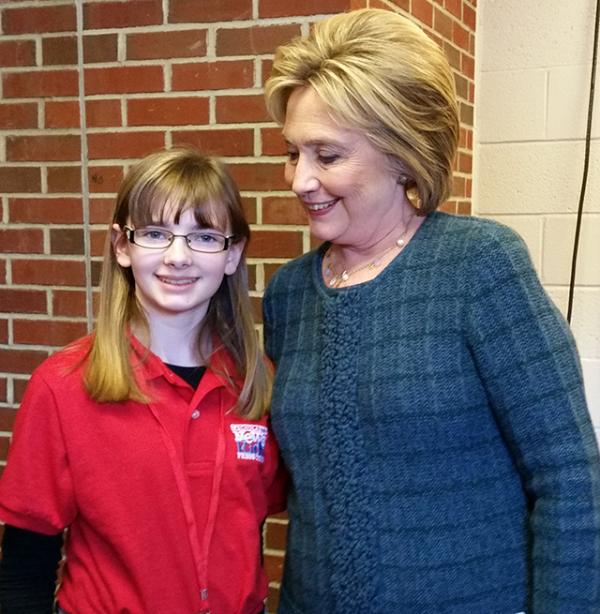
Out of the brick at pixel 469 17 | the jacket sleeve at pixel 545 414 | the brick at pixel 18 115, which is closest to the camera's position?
the jacket sleeve at pixel 545 414

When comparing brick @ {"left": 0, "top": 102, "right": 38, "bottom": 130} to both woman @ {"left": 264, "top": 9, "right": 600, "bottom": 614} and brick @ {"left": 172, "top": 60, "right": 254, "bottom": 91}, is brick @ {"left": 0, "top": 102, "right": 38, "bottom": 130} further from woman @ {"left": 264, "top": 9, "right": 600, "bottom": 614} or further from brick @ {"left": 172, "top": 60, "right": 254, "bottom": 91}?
woman @ {"left": 264, "top": 9, "right": 600, "bottom": 614}

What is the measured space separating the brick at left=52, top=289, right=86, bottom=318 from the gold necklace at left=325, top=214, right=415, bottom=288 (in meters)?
0.95

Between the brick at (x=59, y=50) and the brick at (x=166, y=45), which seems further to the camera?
the brick at (x=59, y=50)

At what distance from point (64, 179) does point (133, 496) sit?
3.69 feet

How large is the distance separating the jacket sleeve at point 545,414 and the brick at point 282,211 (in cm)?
81

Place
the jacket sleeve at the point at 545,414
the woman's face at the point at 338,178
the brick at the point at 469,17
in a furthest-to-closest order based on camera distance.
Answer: the brick at the point at 469,17 → the woman's face at the point at 338,178 → the jacket sleeve at the point at 545,414

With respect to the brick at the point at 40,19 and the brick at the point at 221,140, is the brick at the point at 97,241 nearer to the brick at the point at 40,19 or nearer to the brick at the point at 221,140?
the brick at the point at 221,140

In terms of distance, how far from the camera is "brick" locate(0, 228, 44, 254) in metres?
2.20

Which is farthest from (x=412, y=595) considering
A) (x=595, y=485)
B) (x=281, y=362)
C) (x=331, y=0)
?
(x=331, y=0)

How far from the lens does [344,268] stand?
1.42m

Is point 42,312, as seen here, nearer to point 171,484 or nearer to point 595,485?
point 171,484

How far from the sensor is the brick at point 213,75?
6.43 ft

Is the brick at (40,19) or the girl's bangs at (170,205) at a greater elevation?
the brick at (40,19)

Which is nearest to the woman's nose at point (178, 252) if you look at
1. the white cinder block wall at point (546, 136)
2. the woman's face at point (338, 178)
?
the woman's face at point (338, 178)
